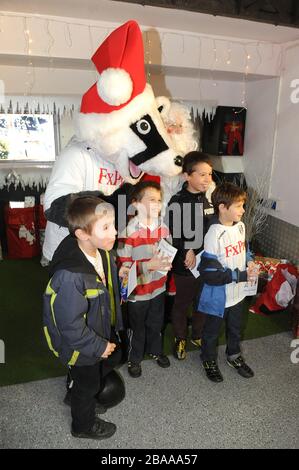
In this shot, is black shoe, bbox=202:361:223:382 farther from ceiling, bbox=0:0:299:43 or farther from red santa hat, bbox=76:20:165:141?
ceiling, bbox=0:0:299:43

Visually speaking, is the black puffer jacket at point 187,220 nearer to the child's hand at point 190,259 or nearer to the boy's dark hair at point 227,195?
the child's hand at point 190,259

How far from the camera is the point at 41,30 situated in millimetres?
2545

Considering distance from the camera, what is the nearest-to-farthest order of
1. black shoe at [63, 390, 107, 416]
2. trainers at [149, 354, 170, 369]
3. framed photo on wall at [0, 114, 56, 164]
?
black shoe at [63, 390, 107, 416] → trainers at [149, 354, 170, 369] → framed photo on wall at [0, 114, 56, 164]

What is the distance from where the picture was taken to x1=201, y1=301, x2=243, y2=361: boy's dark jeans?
2.12m

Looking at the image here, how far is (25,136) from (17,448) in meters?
2.99

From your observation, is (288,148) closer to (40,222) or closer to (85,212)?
(85,212)

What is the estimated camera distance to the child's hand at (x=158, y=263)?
194 cm

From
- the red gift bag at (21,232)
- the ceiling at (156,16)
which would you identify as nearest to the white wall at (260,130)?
the ceiling at (156,16)

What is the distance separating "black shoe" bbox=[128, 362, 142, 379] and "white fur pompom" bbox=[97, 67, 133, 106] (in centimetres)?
146

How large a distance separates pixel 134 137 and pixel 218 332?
122cm

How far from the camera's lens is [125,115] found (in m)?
1.65

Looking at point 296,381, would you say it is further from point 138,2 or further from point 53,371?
point 138,2

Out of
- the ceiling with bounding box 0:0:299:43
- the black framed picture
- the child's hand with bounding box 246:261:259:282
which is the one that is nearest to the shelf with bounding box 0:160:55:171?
the ceiling with bounding box 0:0:299:43
